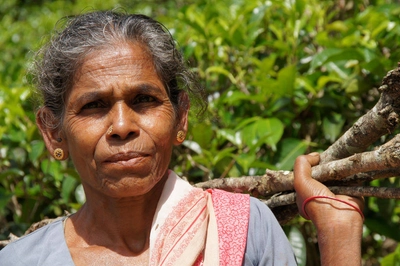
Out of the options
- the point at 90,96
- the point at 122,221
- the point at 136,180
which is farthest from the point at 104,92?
the point at 122,221

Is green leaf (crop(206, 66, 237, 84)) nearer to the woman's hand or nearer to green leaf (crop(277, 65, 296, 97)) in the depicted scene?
green leaf (crop(277, 65, 296, 97))

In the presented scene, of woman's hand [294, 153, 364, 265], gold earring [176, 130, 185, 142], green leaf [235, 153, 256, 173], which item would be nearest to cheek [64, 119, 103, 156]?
gold earring [176, 130, 185, 142]

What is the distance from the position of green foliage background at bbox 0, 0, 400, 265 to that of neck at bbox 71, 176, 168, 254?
50cm

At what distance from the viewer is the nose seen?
188 cm

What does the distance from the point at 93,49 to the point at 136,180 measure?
417mm

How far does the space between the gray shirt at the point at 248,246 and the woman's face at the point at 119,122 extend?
224 mm

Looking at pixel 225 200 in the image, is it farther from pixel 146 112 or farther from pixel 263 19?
pixel 263 19

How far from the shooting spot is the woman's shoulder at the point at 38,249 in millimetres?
2016

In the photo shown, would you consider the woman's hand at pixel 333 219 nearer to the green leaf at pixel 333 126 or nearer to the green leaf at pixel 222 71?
the green leaf at pixel 333 126

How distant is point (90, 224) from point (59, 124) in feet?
1.08

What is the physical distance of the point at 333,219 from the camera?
185 centimetres

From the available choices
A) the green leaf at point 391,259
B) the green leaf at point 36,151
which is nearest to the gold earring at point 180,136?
the green leaf at point 391,259

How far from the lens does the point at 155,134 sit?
1.94 meters

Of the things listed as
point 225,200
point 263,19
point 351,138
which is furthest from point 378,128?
point 263,19
